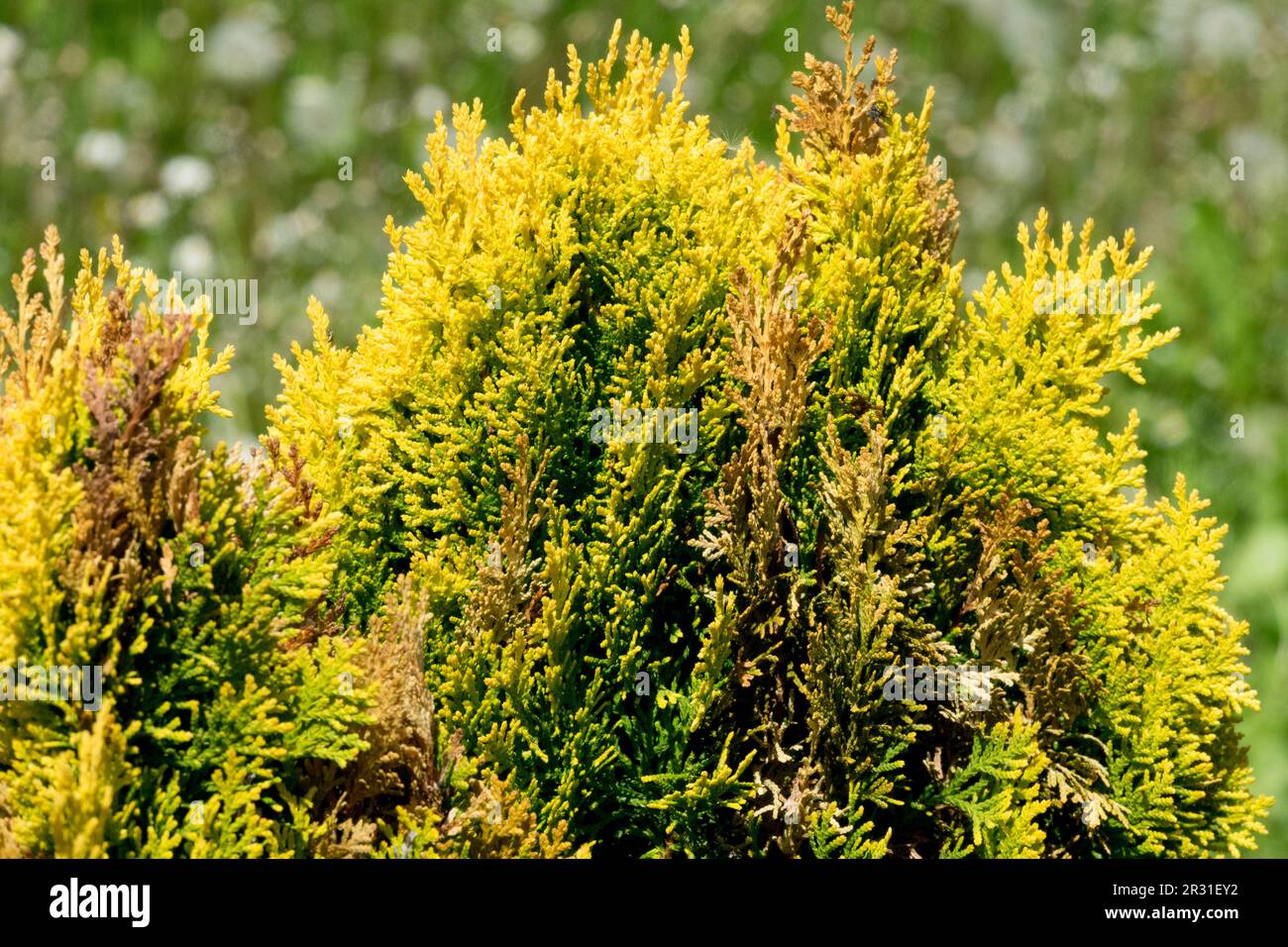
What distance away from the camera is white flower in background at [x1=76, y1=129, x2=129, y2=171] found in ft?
25.5

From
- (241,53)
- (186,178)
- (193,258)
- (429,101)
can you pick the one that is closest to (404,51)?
(429,101)

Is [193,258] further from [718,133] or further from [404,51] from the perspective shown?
[718,133]

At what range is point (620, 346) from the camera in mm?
3543

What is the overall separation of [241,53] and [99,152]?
1.08 m

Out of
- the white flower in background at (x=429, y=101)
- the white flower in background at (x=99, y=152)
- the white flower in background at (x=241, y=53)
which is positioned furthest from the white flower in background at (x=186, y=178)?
the white flower in background at (x=429, y=101)

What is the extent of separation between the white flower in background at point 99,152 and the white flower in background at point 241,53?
31.1 inches

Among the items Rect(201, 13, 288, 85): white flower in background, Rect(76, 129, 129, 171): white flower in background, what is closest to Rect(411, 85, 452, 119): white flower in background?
Rect(201, 13, 288, 85): white flower in background

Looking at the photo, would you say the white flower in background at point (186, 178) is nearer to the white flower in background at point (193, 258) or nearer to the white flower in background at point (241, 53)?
the white flower in background at point (193, 258)

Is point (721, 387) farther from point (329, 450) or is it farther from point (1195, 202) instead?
point (1195, 202)

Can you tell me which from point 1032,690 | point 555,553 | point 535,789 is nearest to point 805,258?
point 555,553

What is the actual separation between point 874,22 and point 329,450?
634cm

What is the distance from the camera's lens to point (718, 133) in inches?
306

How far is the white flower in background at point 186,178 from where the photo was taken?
7.72 metres
